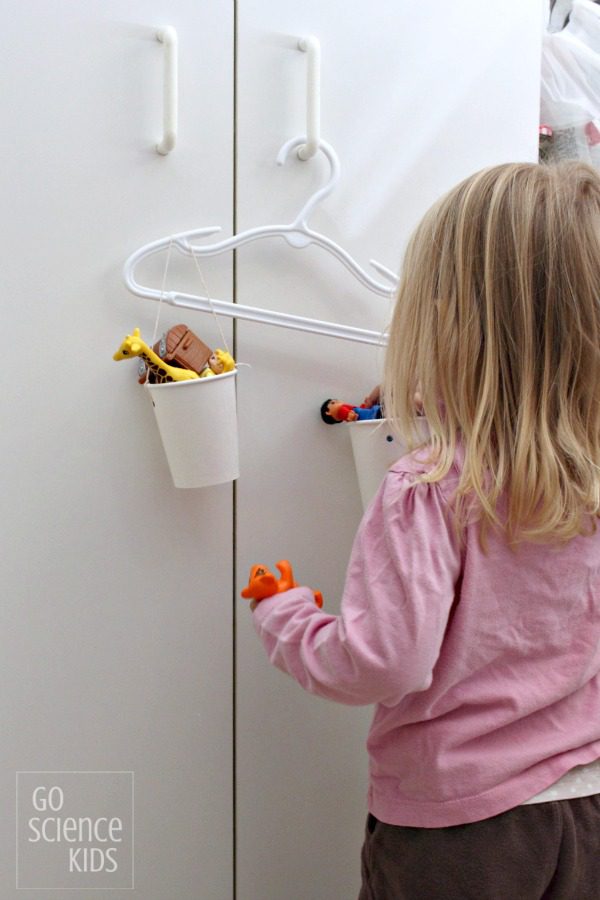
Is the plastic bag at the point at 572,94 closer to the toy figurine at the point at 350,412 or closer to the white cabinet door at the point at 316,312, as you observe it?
the white cabinet door at the point at 316,312

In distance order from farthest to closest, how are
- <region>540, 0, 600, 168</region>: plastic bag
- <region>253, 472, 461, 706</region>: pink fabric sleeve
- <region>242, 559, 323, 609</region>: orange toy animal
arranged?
<region>540, 0, 600, 168</region>: plastic bag, <region>242, 559, 323, 609</region>: orange toy animal, <region>253, 472, 461, 706</region>: pink fabric sleeve

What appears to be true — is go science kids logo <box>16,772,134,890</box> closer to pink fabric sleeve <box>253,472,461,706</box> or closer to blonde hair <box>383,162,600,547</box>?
pink fabric sleeve <box>253,472,461,706</box>

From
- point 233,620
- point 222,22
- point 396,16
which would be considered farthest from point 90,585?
point 396,16

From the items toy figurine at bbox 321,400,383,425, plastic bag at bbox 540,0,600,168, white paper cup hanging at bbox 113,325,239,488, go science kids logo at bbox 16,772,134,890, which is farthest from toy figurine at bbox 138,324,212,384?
plastic bag at bbox 540,0,600,168

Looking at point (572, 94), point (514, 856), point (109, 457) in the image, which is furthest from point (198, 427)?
point (572, 94)

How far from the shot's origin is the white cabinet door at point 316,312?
1.07m

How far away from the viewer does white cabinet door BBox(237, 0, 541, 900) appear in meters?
1.07

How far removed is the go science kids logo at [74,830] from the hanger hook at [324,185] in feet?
2.04

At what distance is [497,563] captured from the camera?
2.65ft

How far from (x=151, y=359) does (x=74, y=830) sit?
0.49 m

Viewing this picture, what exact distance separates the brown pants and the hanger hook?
63cm

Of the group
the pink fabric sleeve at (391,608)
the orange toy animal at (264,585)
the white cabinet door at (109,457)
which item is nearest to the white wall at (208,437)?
the white cabinet door at (109,457)

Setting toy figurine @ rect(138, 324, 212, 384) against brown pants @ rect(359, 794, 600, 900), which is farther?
toy figurine @ rect(138, 324, 212, 384)

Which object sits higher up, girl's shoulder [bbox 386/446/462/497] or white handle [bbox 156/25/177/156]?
white handle [bbox 156/25/177/156]
